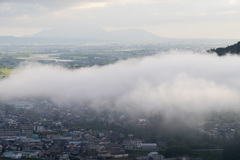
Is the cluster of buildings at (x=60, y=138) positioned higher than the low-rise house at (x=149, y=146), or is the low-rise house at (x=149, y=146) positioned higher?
the low-rise house at (x=149, y=146)

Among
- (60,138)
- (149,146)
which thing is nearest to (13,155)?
(60,138)

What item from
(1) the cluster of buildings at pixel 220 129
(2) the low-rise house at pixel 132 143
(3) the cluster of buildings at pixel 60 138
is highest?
(1) the cluster of buildings at pixel 220 129

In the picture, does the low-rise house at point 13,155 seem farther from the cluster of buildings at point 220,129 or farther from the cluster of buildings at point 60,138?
the cluster of buildings at point 220,129

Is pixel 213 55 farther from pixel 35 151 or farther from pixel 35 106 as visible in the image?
pixel 35 151

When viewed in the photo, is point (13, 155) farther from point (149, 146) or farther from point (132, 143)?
point (149, 146)

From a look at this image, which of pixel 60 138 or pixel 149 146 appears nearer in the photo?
pixel 149 146

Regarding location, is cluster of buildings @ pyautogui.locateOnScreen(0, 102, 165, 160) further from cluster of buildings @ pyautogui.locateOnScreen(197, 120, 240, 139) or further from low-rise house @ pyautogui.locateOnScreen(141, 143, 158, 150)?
cluster of buildings @ pyautogui.locateOnScreen(197, 120, 240, 139)

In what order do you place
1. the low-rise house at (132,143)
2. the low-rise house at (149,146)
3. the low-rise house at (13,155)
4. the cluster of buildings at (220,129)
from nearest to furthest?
the low-rise house at (13,155) < the low-rise house at (149,146) < the low-rise house at (132,143) < the cluster of buildings at (220,129)

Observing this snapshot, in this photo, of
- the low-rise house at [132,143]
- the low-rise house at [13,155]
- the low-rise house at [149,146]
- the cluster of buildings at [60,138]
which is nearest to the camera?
the low-rise house at [13,155]

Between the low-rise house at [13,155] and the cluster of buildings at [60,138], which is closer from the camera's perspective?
the low-rise house at [13,155]

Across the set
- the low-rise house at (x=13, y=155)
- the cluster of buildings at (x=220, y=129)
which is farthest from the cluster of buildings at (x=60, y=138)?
the cluster of buildings at (x=220, y=129)

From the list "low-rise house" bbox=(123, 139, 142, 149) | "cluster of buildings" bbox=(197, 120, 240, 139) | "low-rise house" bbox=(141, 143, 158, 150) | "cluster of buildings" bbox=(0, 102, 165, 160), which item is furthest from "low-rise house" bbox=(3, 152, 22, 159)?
"cluster of buildings" bbox=(197, 120, 240, 139)
